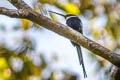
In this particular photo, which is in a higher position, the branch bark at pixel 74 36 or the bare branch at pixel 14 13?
the bare branch at pixel 14 13

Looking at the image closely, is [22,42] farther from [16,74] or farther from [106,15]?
[106,15]

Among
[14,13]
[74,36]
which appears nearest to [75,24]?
[74,36]

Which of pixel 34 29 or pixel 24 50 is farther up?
pixel 34 29

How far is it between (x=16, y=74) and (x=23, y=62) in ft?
0.61

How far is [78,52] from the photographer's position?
11.3 ft

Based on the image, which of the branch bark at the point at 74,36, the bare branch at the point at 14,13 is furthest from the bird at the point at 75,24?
the bare branch at the point at 14,13

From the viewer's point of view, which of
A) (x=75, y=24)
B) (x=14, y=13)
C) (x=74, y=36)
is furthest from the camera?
(x=75, y=24)

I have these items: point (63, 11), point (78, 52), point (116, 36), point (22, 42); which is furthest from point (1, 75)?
point (116, 36)

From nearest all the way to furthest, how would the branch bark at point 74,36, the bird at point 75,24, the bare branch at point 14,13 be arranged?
the bare branch at point 14,13 → the branch bark at point 74,36 → the bird at point 75,24

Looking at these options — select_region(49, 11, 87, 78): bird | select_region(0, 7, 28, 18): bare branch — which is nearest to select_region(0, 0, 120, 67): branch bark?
select_region(0, 7, 28, 18): bare branch

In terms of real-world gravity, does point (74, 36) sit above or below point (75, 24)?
above

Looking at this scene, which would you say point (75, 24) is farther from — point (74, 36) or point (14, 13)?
point (14, 13)

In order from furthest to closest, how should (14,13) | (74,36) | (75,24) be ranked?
(75,24), (74,36), (14,13)

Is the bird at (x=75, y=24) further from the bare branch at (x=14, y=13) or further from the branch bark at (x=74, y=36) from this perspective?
the bare branch at (x=14, y=13)
